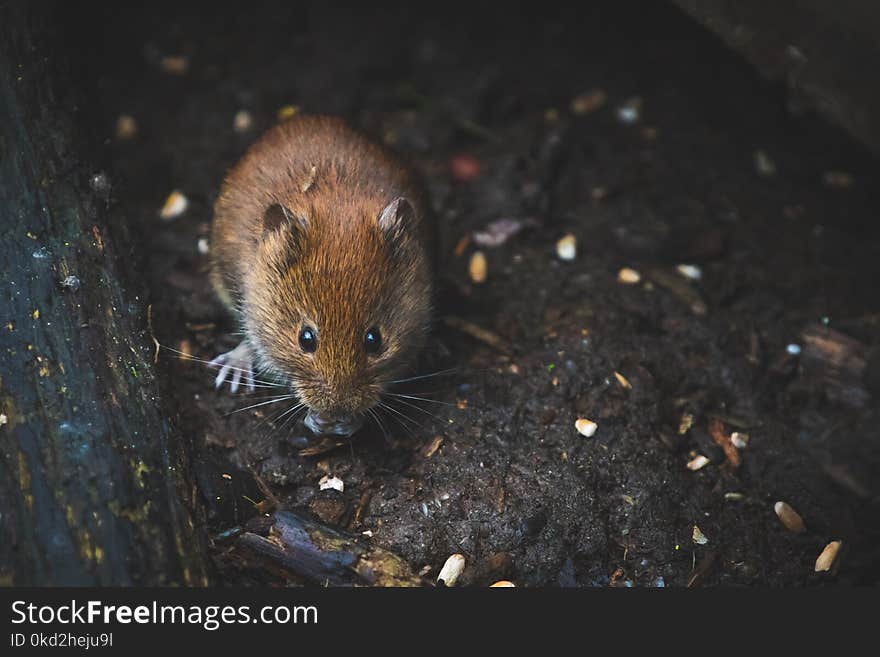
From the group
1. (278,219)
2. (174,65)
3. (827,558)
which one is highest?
(278,219)

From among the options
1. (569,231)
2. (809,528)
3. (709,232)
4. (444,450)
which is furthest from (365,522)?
(709,232)

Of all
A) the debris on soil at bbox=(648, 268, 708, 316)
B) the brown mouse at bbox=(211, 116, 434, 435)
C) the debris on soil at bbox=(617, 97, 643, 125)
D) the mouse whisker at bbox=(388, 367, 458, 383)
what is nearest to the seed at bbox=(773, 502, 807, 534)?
the debris on soil at bbox=(648, 268, 708, 316)

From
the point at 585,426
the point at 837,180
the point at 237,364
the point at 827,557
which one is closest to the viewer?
the point at 827,557

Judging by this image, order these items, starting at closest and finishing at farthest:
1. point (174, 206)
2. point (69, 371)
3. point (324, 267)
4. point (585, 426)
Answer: point (69, 371) < point (324, 267) < point (585, 426) < point (174, 206)

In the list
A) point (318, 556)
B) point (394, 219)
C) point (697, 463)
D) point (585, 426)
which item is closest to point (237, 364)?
point (394, 219)

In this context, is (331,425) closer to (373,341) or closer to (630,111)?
(373,341)

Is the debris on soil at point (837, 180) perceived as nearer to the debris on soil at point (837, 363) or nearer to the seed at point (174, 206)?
the debris on soil at point (837, 363)

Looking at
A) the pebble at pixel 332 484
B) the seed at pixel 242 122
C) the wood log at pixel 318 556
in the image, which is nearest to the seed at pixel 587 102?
the seed at pixel 242 122

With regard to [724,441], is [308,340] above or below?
above
